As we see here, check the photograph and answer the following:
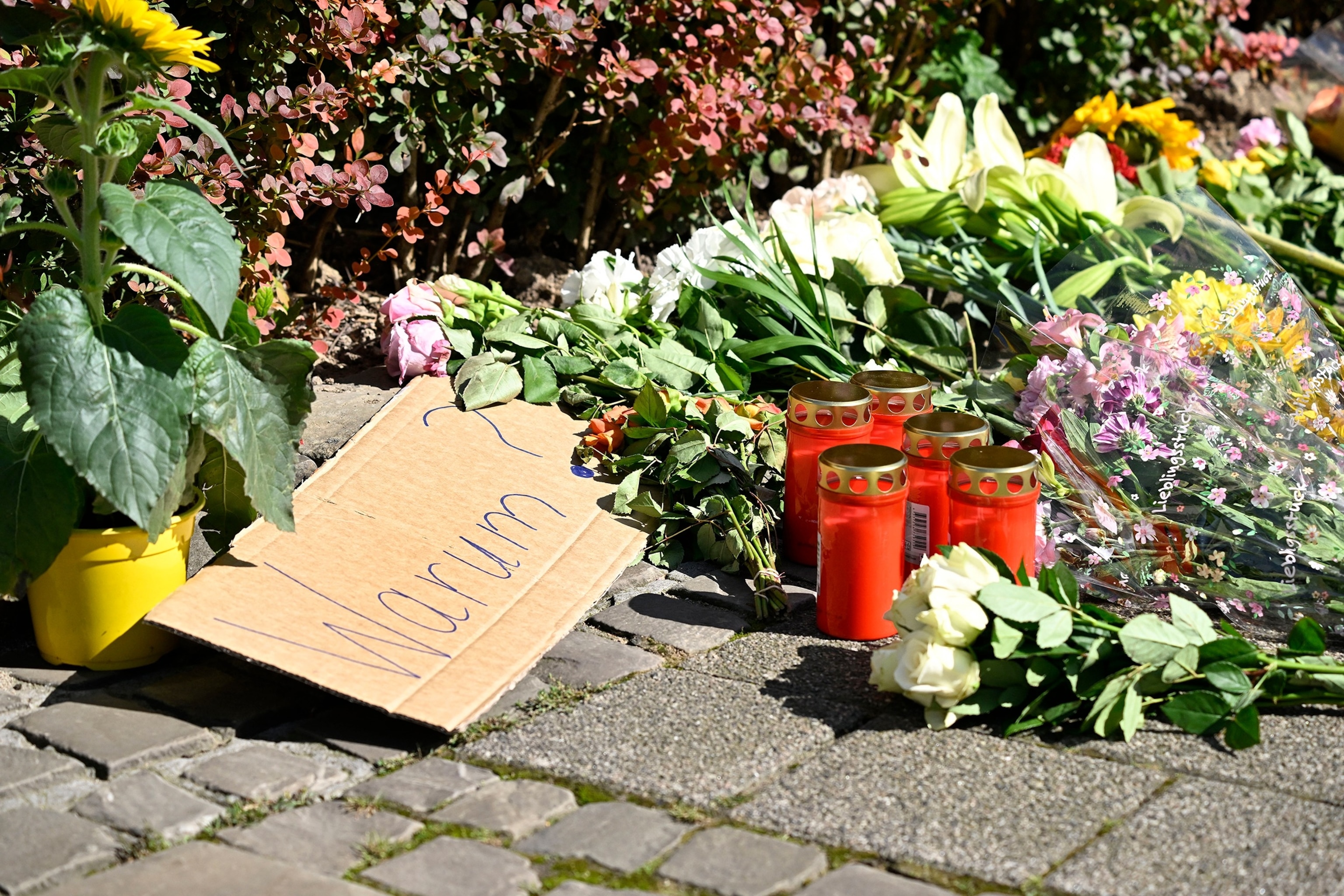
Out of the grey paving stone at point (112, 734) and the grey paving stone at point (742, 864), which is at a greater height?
the grey paving stone at point (112, 734)

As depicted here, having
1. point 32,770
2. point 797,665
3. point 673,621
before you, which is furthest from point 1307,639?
point 32,770

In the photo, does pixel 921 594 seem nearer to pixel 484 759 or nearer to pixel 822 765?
pixel 822 765

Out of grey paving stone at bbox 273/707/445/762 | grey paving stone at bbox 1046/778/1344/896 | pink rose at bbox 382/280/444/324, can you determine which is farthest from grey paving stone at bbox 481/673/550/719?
pink rose at bbox 382/280/444/324

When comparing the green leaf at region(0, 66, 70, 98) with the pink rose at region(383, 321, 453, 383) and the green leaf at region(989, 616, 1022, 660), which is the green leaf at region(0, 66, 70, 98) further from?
the green leaf at region(989, 616, 1022, 660)

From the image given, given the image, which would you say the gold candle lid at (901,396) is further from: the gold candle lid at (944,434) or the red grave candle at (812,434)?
the gold candle lid at (944,434)

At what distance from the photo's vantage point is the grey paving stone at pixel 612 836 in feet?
5.52

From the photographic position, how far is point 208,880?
1.62m

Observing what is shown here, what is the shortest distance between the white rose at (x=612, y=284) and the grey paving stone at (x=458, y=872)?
1.73m

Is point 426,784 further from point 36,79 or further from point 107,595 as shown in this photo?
point 36,79

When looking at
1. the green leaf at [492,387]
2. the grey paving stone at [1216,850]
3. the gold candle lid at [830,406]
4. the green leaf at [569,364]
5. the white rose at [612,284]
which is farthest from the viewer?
the white rose at [612,284]

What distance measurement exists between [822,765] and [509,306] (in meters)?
1.69

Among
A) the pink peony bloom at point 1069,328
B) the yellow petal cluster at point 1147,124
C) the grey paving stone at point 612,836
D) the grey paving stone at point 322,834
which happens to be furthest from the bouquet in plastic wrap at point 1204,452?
the yellow petal cluster at point 1147,124

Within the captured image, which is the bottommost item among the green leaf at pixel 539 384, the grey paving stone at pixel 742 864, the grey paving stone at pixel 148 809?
the grey paving stone at pixel 742 864

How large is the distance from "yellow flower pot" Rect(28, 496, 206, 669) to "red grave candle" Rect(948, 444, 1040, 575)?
1362 mm
